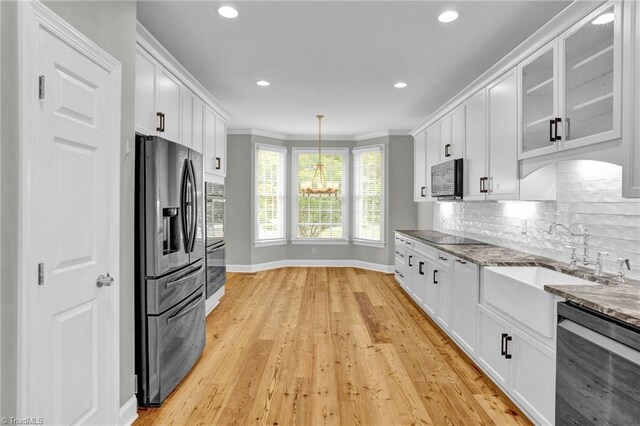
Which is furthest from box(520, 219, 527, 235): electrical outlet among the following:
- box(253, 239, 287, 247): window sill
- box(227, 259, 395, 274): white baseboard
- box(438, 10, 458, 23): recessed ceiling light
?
box(253, 239, 287, 247): window sill

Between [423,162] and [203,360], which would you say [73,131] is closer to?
[203,360]

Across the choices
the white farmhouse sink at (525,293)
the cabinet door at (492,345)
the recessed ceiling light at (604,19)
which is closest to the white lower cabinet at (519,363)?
the cabinet door at (492,345)

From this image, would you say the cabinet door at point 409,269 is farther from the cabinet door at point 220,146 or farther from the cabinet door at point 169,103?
the cabinet door at point 169,103

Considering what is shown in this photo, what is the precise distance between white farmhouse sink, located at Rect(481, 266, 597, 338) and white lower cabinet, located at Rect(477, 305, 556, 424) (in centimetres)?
10

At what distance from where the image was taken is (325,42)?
10.1 ft

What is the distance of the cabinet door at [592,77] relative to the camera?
6.37 feet

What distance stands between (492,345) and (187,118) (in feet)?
11.4

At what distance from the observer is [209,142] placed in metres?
4.48

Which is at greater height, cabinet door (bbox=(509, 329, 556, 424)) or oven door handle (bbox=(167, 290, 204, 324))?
oven door handle (bbox=(167, 290, 204, 324))

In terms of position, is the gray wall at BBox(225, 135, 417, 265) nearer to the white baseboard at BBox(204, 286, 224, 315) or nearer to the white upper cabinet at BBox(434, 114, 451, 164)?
the white upper cabinet at BBox(434, 114, 451, 164)

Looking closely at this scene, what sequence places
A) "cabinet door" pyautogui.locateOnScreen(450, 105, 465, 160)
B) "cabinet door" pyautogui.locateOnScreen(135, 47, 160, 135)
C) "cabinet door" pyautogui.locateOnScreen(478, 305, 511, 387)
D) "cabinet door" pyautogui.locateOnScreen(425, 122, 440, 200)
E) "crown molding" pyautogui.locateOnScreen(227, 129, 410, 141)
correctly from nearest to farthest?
"cabinet door" pyautogui.locateOnScreen(478, 305, 511, 387) < "cabinet door" pyautogui.locateOnScreen(135, 47, 160, 135) < "cabinet door" pyautogui.locateOnScreen(450, 105, 465, 160) < "cabinet door" pyautogui.locateOnScreen(425, 122, 440, 200) < "crown molding" pyautogui.locateOnScreen(227, 129, 410, 141)

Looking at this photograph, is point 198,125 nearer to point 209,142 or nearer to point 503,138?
point 209,142

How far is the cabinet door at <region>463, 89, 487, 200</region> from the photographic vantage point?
3586 mm

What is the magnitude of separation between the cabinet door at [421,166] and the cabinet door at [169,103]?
3.64 m
